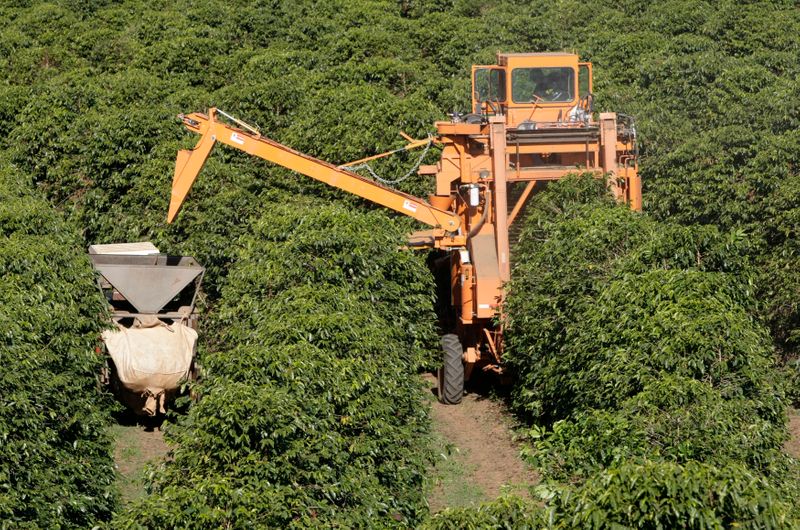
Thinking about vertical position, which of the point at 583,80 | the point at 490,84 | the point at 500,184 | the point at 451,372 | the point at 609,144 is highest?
the point at 583,80

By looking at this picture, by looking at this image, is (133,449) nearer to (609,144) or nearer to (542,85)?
(609,144)

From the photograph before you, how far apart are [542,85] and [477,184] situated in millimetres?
3546

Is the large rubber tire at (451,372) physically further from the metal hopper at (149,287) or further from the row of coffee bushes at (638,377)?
the metal hopper at (149,287)

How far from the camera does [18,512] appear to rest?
1426 cm

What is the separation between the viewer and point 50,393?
52.7 feet

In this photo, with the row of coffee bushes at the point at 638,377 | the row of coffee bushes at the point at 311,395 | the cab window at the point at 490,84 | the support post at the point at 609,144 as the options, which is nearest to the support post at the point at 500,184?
the row of coffee bushes at the point at 638,377

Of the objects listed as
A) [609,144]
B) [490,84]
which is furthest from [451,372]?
[490,84]

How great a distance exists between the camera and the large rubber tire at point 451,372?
2155cm

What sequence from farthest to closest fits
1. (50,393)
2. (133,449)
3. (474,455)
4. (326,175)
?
1. (326,175)
2. (474,455)
3. (133,449)
4. (50,393)

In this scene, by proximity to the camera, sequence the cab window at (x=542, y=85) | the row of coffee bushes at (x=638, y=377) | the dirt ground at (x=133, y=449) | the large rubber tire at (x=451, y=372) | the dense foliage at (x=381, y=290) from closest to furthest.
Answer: the row of coffee bushes at (x=638, y=377) < the dense foliage at (x=381, y=290) < the dirt ground at (x=133, y=449) < the large rubber tire at (x=451, y=372) < the cab window at (x=542, y=85)

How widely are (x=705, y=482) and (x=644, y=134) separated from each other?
2017cm

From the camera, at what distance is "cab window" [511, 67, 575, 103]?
24.2 metres

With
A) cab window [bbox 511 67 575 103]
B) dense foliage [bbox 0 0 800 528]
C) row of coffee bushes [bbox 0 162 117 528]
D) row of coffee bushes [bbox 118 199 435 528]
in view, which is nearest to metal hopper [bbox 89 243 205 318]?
row of coffee bushes [bbox 0 162 117 528]

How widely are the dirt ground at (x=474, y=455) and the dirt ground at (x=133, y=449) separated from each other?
4.01 metres
